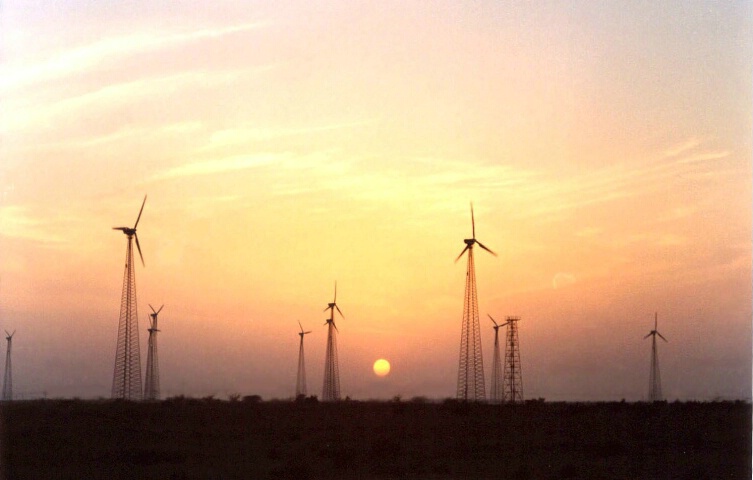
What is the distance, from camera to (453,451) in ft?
194

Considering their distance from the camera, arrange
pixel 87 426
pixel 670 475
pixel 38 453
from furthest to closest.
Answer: pixel 87 426
pixel 38 453
pixel 670 475

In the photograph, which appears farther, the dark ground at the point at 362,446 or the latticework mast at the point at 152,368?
the latticework mast at the point at 152,368

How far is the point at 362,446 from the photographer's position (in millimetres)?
60656

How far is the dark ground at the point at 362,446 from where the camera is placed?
5172 centimetres

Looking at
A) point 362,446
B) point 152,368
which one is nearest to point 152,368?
point 152,368

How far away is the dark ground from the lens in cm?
5172

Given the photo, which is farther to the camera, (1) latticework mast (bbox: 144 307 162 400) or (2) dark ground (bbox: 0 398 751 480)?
(1) latticework mast (bbox: 144 307 162 400)

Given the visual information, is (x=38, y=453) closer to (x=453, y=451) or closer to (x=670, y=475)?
(x=453, y=451)

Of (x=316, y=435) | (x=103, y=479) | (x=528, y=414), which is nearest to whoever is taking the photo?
(x=103, y=479)

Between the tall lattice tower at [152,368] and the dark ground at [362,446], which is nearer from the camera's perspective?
the dark ground at [362,446]

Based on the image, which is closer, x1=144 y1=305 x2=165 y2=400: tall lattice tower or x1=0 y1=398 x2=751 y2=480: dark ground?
x1=0 y1=398 x2=751 y2=480: dark ground

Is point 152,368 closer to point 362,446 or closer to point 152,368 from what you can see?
point 152,368

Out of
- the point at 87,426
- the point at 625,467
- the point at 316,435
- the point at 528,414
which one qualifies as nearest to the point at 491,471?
the point at 625,467

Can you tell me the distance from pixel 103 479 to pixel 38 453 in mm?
9551
